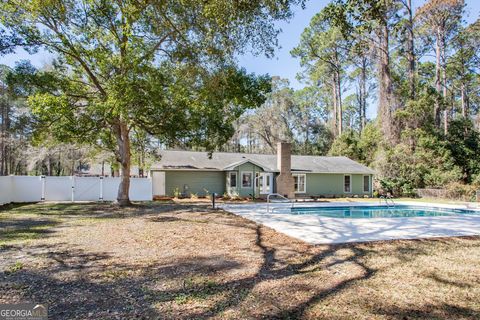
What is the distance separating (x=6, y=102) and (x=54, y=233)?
30452 mm

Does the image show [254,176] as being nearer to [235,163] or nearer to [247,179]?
[247,179]

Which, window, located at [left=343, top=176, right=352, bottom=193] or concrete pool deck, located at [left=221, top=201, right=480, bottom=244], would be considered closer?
concrete pool deck, located at [left=221, top=201, right=480, bottom=244]

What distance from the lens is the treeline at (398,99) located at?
2677 centimetres

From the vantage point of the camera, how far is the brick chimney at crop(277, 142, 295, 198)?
23.6 metres

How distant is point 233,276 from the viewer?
534cm

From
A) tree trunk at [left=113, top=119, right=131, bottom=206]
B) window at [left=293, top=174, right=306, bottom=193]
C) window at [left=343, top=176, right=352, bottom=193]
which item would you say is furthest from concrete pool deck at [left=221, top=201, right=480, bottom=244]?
window at [left=343, top=176, right=352, bottom=193]

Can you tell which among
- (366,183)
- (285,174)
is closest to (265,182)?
(285,174)

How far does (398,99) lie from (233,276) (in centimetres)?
3124

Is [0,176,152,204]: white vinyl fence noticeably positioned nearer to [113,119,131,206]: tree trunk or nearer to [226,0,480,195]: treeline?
[113,119,131,206]: tree trunk

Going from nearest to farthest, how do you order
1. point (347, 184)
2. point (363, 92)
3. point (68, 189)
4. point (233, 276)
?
point (233, 276) < point (68, 189) < point (347, 184) < point (363, 92)

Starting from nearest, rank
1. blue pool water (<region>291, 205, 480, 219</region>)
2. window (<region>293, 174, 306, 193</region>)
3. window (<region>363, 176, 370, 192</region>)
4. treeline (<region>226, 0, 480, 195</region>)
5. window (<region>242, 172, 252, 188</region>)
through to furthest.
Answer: blue pool water (<region>291, 205, 480, 219</region>), window (<region>242, 172, 252, 188</region>), window (<region>293, 174, 306, 193</region>), treeline (<region>226, 0, 480, 195</region>), window (<region>363, 176, 370, 192</region>)

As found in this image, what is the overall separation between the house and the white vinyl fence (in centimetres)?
209

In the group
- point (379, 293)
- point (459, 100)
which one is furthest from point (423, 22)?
point (379, 293)

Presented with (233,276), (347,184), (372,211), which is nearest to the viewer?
(233,276)
